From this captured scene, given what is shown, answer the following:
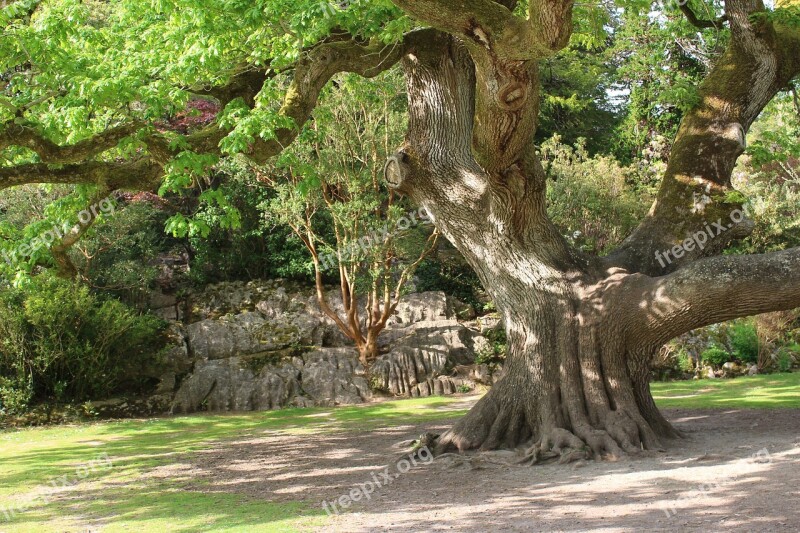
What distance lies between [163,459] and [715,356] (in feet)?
47.6

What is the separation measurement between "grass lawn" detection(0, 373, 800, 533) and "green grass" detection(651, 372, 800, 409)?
0.02m

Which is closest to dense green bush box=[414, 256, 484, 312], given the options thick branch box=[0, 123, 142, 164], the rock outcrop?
the rock outcrop

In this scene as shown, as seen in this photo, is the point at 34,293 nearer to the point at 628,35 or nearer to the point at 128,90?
the point at 128,90

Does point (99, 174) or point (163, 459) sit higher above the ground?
point (99, 174)

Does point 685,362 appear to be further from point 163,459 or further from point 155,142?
point 155,142

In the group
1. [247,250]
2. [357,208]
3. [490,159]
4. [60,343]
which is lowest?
[60,343]

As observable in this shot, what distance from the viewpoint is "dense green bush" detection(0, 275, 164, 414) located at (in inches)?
631

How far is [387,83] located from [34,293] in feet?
29.4

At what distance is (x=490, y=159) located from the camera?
8453 millimetres

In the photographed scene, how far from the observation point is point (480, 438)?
9.52 metres

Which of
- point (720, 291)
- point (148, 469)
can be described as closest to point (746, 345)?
point (720, 291)

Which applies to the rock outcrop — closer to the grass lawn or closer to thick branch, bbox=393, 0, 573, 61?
the grass lawn

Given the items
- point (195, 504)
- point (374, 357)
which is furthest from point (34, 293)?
point (195, 504)

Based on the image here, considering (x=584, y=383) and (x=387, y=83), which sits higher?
(x=387, y=83)
